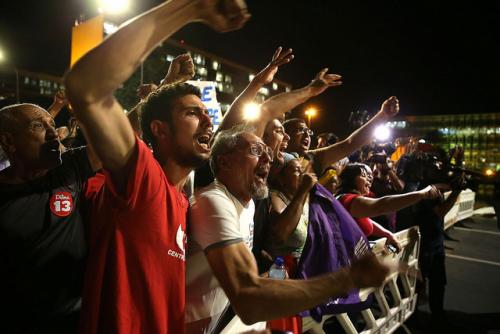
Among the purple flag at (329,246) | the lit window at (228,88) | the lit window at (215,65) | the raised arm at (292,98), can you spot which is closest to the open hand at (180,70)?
the raised arm at (292,98)

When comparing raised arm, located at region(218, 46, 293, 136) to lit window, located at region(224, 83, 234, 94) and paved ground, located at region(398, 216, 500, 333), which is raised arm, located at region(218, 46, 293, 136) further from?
lit window, located at region(224, 83, 234, 94)

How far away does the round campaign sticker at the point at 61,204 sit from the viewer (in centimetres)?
202

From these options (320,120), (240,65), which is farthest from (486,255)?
(240,65)

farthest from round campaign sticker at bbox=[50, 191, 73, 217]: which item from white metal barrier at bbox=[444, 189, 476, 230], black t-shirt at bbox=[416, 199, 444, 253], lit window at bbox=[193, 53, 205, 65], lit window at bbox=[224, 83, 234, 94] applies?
lit window at bbox=[224, 83, 234, 94]

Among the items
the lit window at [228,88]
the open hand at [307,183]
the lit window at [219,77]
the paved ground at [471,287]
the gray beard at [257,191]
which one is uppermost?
the lit window at [219,77]

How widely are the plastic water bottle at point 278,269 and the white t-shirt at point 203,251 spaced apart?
837 mm

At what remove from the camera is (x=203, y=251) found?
5.50 feet

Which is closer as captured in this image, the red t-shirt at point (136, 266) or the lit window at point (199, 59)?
the red t-shirt at point (136, 266)

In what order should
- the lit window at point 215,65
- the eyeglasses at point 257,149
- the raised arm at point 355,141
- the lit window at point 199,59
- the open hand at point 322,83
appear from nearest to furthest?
the eyeglasses at point 257,149
the open hand at point 322,83
the raised arm at point 355,141
the lit window at point 199,59
the lit window at point 215,65

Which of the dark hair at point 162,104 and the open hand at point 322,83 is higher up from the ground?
the open hand at point 322,83

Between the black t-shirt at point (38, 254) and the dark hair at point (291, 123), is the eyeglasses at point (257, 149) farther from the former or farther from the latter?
the dark hair at point (291, 123)

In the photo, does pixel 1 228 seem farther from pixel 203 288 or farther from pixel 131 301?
pixel 203 288

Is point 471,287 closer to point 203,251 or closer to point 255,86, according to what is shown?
point 255,86

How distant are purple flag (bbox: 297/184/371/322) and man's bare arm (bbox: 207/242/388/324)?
57.7 inches
